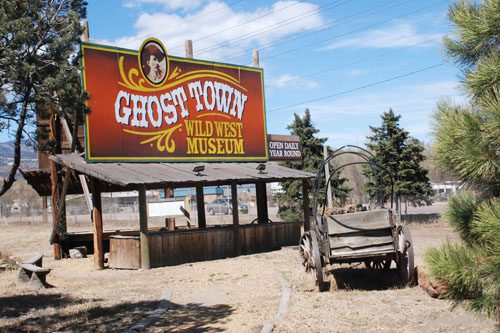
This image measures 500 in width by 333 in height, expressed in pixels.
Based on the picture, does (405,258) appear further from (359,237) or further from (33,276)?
(33,276)

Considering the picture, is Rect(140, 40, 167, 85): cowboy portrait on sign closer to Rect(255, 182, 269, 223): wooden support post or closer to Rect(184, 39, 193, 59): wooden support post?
Rect(184, 39, 193, 59): wooden support post

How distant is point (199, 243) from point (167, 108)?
4.81m

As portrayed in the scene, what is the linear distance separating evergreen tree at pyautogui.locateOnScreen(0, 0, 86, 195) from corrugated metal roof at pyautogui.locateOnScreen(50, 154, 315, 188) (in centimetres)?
480

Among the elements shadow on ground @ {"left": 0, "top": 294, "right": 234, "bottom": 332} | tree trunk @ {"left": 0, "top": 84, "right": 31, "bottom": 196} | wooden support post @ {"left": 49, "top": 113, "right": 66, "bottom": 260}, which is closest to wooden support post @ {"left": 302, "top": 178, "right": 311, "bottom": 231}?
wooden support post @ {"left": 49, "top": 113, "right": 66, "bottom": 260}

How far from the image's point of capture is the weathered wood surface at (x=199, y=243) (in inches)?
624

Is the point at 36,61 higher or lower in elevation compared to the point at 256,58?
lower

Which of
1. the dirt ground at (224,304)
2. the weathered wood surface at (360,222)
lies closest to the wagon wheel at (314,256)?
the dirt ground at (224,304)

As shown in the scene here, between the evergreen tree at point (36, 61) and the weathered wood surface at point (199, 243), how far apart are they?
6.77 m

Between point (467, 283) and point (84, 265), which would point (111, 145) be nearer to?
point (84, 265)

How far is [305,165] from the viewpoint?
32.4 m

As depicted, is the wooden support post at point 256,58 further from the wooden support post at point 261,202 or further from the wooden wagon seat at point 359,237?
the wooden wagon seat at point 359,237

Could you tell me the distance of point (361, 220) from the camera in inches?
402

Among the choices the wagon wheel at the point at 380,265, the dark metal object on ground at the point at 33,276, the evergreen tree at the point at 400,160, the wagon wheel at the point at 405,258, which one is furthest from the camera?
the evergreen tree at the point at 400,160

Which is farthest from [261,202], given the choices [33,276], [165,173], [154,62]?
[33,276]
